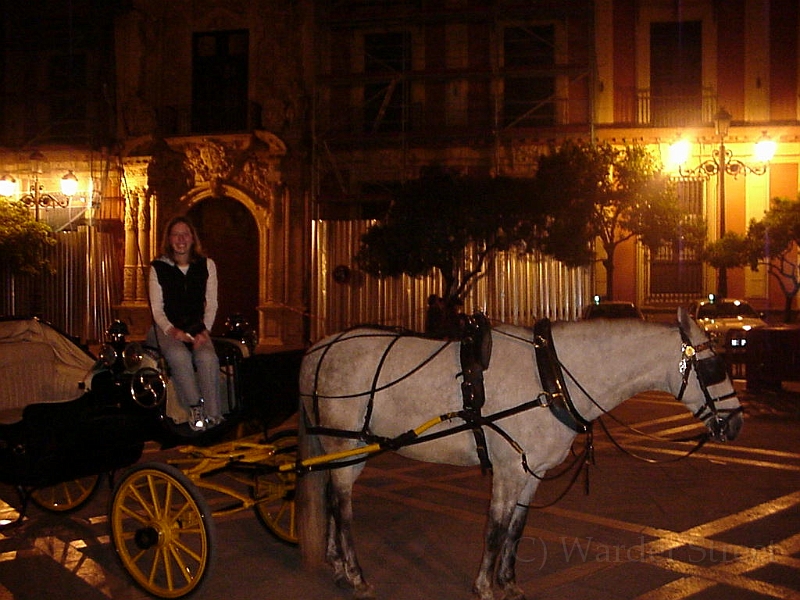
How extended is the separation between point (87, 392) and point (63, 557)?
1.16m

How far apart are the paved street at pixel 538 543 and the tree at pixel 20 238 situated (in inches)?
532

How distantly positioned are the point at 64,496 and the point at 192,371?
284 centimetres

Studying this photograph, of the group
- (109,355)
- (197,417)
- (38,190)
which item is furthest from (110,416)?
(38,190)

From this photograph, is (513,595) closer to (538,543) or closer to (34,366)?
(538,543)

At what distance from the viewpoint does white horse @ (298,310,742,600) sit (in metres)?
4.81

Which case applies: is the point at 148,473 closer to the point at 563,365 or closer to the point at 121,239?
the point at 563,365

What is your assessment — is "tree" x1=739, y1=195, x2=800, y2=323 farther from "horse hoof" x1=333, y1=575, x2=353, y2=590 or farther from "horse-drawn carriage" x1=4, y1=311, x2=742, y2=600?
"horse hoof" x1=333, y1=575, x2=353, y2=590

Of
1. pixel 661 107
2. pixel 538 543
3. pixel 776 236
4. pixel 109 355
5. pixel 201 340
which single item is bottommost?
pixel 538 543

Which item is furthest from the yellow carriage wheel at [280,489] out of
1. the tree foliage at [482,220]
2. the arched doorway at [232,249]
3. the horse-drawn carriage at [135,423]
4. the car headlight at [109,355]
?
the arched doorway at [232,249]

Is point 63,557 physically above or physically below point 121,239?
below

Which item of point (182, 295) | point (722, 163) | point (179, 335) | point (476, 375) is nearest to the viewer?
point (476, 375)

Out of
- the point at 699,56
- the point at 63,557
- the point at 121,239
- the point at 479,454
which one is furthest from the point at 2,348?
the point at 699,56

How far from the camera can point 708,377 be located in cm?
487

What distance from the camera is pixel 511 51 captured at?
25.0m
